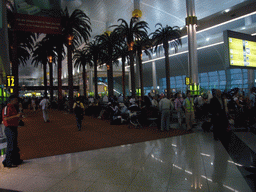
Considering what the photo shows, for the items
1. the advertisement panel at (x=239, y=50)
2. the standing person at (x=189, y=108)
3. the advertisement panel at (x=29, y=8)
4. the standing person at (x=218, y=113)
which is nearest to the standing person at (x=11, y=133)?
the standing person at (x=218, y=113)

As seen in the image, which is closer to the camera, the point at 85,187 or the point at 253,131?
the point at 85,187

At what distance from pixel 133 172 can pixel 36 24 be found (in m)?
12.9

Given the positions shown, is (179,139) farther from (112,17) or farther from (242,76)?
(112,17)

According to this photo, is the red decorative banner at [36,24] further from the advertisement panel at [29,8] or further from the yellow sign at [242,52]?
the yellow sign at [242,52]

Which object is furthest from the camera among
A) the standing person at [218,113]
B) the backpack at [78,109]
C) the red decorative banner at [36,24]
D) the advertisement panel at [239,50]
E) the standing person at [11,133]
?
the red decorative banner at [36,24]

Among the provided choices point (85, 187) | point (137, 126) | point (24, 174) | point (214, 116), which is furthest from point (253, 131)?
point (24, 174)

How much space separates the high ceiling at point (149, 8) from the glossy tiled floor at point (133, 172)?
35.1 meters

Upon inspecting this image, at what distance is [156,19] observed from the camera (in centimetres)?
4369

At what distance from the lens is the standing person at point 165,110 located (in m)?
9.28

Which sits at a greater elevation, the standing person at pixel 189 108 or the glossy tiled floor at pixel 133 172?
the standing person at pixel 189 108

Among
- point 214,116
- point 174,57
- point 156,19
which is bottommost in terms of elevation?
point 214,116

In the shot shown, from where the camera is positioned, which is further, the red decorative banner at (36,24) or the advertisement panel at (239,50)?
the red decorative banner at (36,24)

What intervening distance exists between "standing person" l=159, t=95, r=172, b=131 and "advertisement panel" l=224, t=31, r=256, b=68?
3657mm

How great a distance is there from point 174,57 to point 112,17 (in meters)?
17.1
